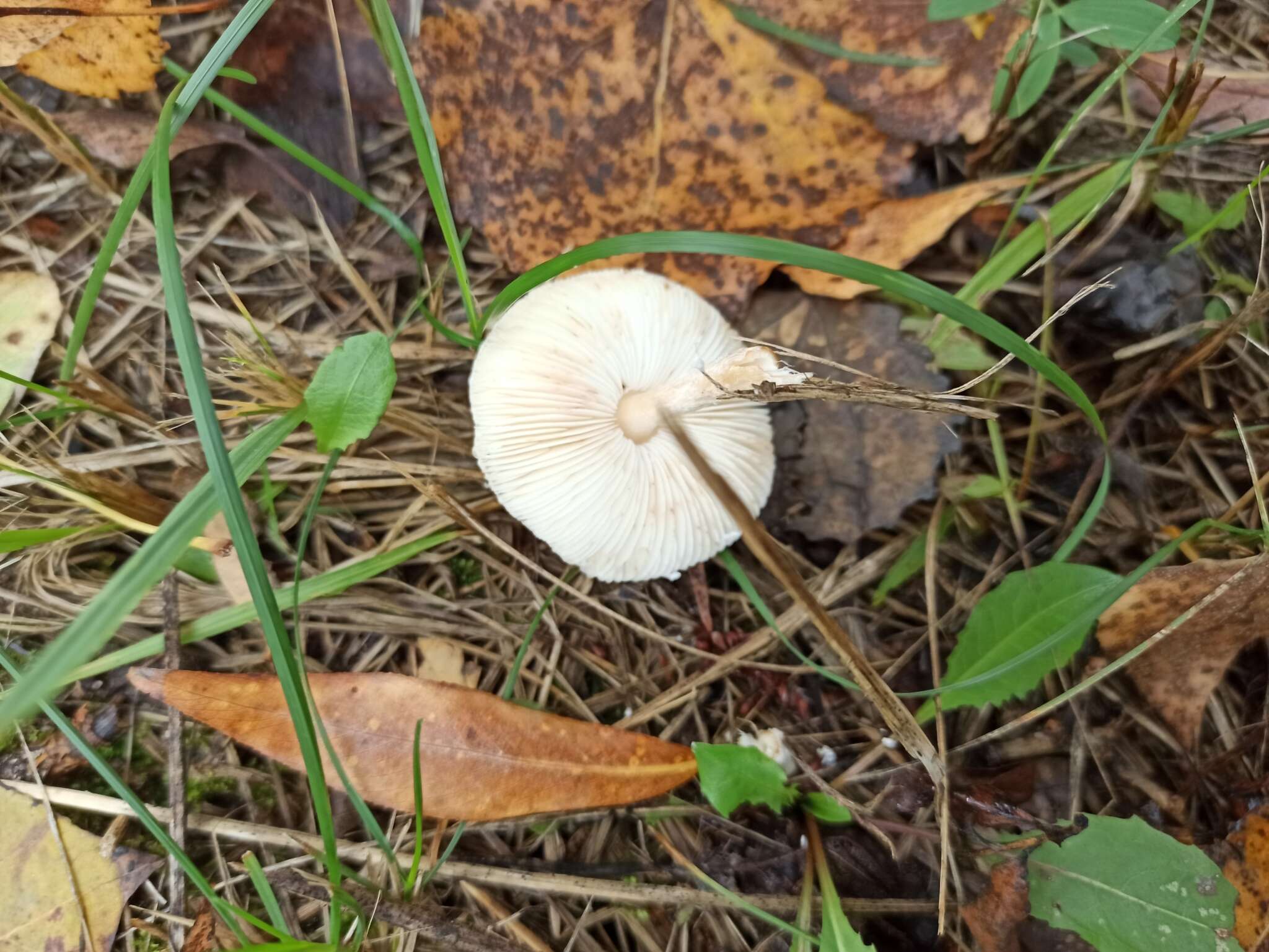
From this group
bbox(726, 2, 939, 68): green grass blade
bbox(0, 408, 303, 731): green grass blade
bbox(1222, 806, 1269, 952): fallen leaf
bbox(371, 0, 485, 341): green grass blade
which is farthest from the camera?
bbox(726, 2, 939, 68): green grass blade

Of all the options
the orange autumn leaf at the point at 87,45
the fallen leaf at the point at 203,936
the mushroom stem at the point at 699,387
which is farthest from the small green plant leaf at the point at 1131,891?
the orange autumn leaf at the point at 87,45

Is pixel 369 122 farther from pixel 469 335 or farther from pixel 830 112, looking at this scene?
pixel 830 112

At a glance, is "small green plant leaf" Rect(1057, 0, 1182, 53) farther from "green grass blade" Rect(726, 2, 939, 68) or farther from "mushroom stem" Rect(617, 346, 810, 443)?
"mushroom stem" Rect(617, 346, 810, 443)

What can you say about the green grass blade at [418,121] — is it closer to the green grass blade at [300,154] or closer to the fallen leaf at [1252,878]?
the green grass blade at [300,154]

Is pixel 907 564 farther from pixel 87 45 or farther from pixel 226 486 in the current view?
pixel 87 45

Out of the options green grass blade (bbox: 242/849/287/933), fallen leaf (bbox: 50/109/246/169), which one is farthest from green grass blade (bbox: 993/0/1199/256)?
green grass blade (bbox: 242/849/287/933)

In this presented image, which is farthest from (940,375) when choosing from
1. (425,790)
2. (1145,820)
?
(425,790)
